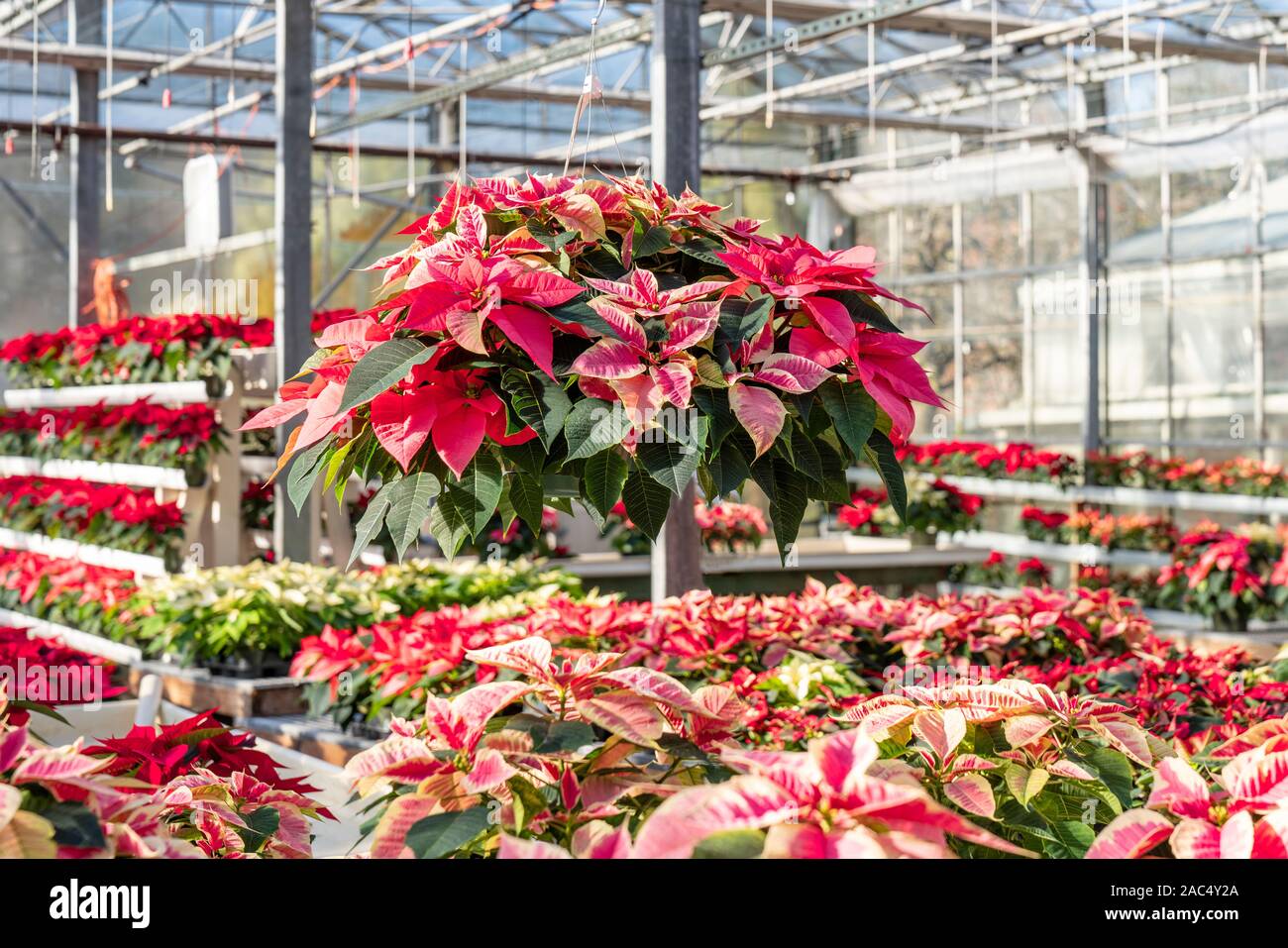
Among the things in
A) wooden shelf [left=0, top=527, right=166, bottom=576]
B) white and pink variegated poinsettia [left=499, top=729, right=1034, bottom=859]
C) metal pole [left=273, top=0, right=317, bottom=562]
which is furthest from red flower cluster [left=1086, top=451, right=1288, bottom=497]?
white and pink variegated poinsettia [left=499, top=729, right=1034, bottom=859]

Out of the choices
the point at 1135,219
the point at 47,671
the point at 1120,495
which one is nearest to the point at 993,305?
the point at 1135,219

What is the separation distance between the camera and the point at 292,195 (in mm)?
6125

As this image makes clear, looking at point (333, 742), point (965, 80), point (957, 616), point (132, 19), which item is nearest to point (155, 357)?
point (333, 742)

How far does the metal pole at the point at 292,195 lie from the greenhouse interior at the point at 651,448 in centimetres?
2

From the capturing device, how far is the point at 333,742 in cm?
395

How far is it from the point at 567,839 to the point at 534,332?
442 mm

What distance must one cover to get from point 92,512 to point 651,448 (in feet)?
17.5

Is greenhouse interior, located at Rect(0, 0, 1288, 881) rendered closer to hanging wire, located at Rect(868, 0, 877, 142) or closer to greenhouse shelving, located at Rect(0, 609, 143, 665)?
greenhouse shelving, located at Rect(0, 609, 143, 665)

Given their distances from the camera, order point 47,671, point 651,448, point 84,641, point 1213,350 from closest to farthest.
→ point 651,448
point 47,671
point 84,641
point 1213,350

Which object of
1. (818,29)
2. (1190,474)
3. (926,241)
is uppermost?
(926,241)

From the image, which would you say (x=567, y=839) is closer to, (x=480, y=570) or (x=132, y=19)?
(x=480, y=570)

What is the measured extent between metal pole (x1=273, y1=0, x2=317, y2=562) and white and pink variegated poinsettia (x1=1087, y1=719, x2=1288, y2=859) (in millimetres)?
5115

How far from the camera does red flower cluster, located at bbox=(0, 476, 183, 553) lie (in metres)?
5.80

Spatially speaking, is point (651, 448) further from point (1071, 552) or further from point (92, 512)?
point (1071, 552)
